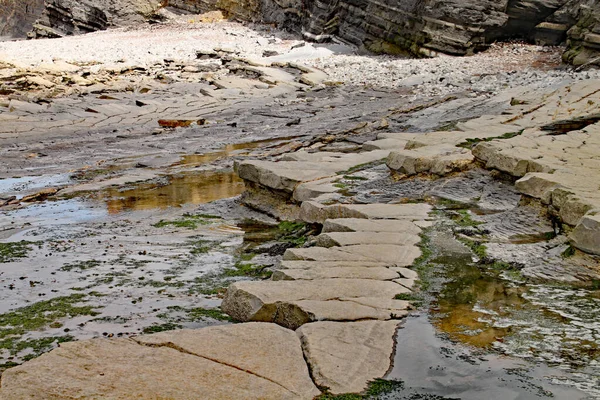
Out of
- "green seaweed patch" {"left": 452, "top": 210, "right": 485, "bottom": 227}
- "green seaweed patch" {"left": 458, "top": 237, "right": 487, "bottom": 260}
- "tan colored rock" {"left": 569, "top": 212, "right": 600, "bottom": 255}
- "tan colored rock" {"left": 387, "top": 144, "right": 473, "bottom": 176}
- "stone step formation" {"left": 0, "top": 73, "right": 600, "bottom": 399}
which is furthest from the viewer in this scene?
"tan colored rock" {"left": 387, "top": 144, "right": 473, "bottom": 176}

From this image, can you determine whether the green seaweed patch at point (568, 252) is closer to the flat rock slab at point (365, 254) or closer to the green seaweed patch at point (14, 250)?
the flat rock slab at point (365, 254)

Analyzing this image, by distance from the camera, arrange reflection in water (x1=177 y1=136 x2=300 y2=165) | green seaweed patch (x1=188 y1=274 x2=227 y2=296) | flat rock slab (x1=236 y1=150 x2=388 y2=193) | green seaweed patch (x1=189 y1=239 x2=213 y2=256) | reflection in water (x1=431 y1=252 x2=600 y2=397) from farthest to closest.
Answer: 1. reflection in water (x1=177 y1=136 x2=300 y2=165)
2. flat rock slab (x1=236 y1=150 x2=388 y2=193)
3. green seaweed patch (x1=189 y1=239 x2=213 y2=256)
4. green seaweed patch (x1=188 y1=274 x2=227 y2=296)
5. reflection in water (x1=431 y1=252 x2=600 y2=397)

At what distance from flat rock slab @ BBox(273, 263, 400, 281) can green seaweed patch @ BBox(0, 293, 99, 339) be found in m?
1.14

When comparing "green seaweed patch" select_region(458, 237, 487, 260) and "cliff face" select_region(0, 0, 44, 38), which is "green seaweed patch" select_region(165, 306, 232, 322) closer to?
"green seaweed patch" select_region(458, 237, 487, 260)

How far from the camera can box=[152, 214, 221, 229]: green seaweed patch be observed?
21.4 ft

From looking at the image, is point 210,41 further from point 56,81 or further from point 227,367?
point 227,367

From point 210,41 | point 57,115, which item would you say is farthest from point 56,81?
point 210,41

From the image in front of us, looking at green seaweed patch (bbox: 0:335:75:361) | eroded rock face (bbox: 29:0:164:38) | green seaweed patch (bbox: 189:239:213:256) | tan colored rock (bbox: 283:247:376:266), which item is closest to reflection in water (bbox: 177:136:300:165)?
green seaweed patch (bbox: 189:239:213:256)

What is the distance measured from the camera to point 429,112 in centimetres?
1214

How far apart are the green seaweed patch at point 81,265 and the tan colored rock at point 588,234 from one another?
11.0 feet

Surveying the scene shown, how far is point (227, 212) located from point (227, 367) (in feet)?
→ 14.2

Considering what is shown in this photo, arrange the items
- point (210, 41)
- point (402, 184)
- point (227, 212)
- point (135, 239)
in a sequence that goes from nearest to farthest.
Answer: point (135, 239)
point (402, 184)
point (227, 212)
point (210, 41)

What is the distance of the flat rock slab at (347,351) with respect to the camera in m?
2.85

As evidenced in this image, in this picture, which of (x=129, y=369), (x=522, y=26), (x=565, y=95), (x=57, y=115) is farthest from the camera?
(x=522, y=26)
